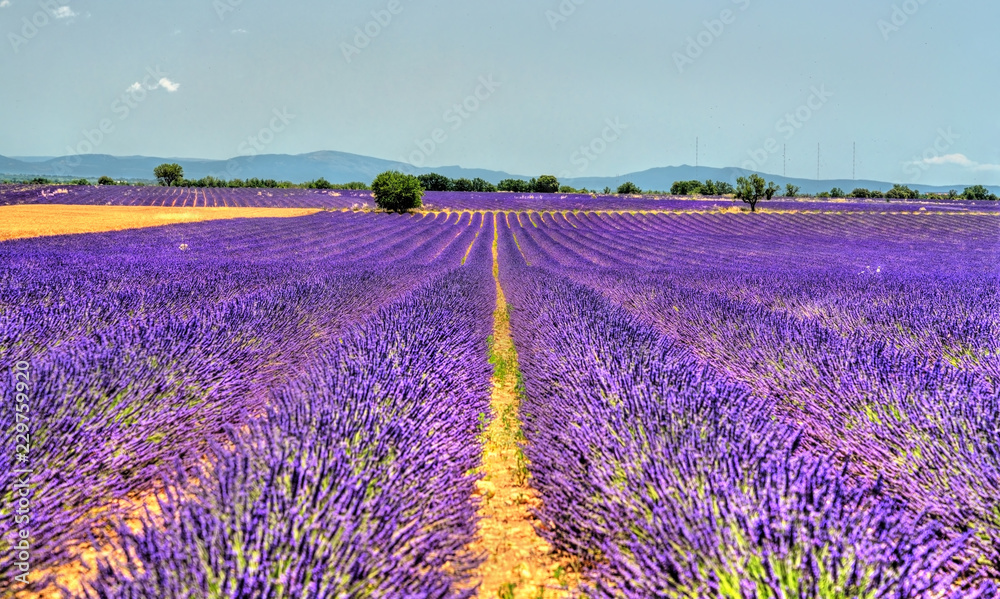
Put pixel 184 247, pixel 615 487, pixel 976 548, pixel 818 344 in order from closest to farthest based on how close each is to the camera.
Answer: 1. pixel 976 548
2. pixel 615 487
3. pixel 818 344
4. pixel 184 247

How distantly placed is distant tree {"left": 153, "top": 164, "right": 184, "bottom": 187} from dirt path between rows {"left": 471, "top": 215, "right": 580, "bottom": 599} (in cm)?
7863

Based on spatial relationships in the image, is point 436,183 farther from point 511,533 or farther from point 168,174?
point 511,533

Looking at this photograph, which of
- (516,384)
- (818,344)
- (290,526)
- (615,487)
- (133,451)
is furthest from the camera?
(516,384)

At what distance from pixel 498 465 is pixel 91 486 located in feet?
6.74

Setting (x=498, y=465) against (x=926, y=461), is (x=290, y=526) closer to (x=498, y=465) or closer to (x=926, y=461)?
(x=498, y=465)

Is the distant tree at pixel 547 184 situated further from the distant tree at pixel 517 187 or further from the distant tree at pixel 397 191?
the distant tree at pixel 397 191

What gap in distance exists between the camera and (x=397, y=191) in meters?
34.7

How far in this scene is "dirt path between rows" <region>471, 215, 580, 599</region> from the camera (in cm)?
196

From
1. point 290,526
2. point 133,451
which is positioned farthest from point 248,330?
point 290,526

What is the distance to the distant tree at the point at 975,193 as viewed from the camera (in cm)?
6525

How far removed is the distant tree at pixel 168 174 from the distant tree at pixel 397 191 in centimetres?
4766

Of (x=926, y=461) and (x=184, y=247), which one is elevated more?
(x=184, y=247)

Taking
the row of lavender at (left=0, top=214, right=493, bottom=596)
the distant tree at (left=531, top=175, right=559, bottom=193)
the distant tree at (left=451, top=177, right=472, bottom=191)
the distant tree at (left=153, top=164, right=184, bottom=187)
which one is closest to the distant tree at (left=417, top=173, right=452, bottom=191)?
the distant tree at (left=451, top=177, right=472, bottom=191)

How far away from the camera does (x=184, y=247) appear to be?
468 inches
